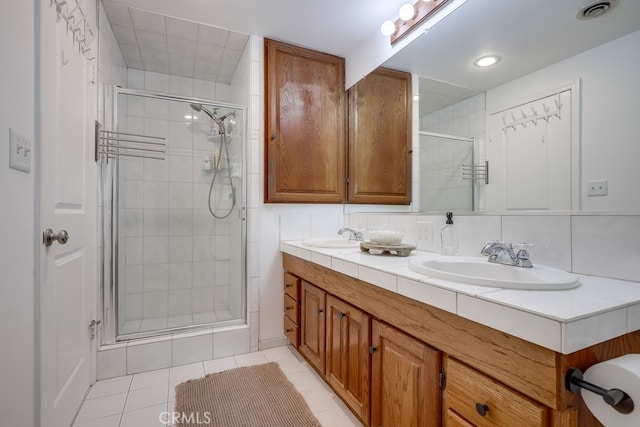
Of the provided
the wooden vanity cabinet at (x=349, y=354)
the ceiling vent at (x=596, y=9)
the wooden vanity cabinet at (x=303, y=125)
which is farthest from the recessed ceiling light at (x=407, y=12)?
the wooden vanity cabinet at (x=349, y=354)

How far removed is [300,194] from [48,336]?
1.53 metres

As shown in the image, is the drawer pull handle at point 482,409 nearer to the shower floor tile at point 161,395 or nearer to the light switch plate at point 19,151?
the shower floor tile at point 161,395

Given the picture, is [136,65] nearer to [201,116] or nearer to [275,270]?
[201,116]

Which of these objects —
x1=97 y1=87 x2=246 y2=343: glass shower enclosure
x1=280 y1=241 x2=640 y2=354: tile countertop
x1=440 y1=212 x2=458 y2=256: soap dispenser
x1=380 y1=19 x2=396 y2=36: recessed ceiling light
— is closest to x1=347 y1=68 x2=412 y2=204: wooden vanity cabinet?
x1=380 y1=19 x2=396 y2=36: recessed ceiling light

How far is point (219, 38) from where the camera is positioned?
225 cm

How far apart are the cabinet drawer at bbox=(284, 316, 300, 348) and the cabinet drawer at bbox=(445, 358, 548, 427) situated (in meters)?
1.21

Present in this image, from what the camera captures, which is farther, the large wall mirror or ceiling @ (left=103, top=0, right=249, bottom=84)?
ceiling @ (left=103, top=0, right=249, bottom=84)

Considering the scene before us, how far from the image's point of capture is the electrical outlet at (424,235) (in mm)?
1660

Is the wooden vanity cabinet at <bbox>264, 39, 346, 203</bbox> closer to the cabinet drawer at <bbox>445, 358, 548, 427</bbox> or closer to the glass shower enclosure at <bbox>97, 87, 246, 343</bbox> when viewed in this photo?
the glass shower enclosure at <bbox>97, 87, 246, 343</bbox>

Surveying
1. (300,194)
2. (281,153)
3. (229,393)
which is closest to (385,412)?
(229,393)

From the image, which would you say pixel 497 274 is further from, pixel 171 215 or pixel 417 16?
pixel 171 215

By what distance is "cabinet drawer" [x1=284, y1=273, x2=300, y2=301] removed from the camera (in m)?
1.99

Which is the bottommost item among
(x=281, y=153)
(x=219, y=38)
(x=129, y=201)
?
(x=129, y=201)

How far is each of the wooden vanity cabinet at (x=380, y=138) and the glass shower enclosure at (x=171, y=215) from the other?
858 mm
